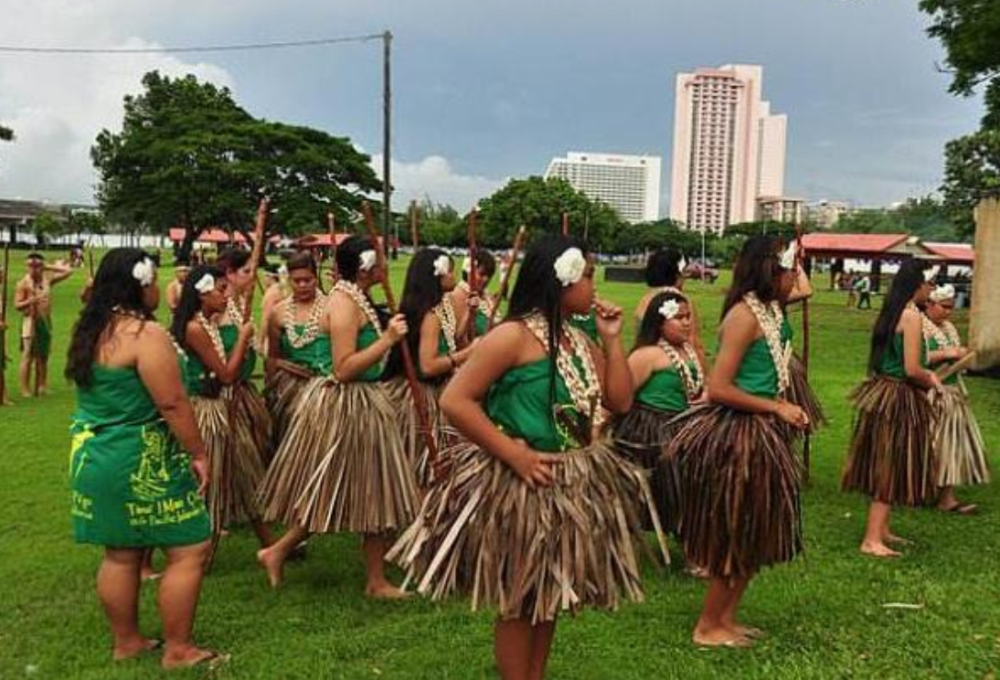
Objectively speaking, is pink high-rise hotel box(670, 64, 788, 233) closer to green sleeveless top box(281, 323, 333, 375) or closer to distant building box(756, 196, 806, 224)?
distant building box(756, 196, 806, 224)

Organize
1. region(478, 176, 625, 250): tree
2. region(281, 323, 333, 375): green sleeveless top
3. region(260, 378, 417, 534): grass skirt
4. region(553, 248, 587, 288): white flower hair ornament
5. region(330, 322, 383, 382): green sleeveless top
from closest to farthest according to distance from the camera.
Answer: region(553, 248, 587, 288): white flower hair ornament, region(260, 378, 417, 534): grass skirt, region(330, 322, 383, 382): green sleeveless top, region(281, 323, 333, 375): green sleeveless top, region(478, 176, 625, 250): tree

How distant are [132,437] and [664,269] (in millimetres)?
3041

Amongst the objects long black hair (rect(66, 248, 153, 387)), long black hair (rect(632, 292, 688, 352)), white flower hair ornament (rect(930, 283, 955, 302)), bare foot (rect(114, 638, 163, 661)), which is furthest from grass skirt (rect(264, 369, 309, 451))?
white flower hair ornament (rect(930, 283, 955, 302))

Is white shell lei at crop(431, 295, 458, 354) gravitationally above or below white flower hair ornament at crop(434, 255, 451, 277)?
below

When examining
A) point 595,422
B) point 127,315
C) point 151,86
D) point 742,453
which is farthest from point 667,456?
point 151,86

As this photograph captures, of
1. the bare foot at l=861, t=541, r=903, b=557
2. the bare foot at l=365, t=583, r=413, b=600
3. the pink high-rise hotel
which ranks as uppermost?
the pink high-rise hotel

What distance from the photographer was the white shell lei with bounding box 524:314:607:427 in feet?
10.2

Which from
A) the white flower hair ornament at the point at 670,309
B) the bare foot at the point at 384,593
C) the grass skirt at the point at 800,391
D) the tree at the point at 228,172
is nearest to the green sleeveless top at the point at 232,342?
the bare foot at the point at 384,593

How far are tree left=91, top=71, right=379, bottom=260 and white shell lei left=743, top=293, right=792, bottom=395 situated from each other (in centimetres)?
3542

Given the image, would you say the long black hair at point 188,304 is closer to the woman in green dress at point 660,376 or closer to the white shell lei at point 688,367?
the woman in green dress at point 660,376

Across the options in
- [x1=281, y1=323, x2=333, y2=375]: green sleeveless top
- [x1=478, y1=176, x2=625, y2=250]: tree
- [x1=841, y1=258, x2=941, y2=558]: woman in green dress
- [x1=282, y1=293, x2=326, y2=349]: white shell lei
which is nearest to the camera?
[x1=281, y1=323, x2=333, y2=375]: green sleeveless top

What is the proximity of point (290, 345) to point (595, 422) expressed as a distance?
2.75 m

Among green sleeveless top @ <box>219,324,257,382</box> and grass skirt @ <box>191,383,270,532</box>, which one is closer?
grass skirt @ <box>191,383,270,532</box>

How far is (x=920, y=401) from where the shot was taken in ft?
18.4
